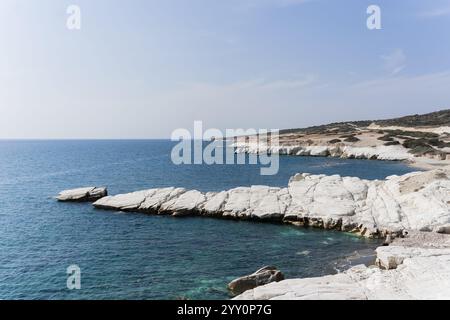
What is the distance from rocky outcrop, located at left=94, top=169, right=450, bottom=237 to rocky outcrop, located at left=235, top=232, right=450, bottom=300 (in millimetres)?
11291

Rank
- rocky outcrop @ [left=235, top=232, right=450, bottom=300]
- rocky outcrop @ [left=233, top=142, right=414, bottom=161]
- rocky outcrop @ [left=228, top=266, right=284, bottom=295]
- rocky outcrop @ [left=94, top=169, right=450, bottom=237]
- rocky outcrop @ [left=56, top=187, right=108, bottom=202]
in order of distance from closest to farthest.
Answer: rocky outcrop @ [left=235, top=232, right=450, bottom=300] → rocky outcrop @ [left=228, top=266, right=284, bottom=295] → rocky outcrop @ [left=94, top=169, right=450, bottom=237] → rocky outcrop @ [left=56, top=187, right=108, bottom=202] → rocky outcrop @ [left=233, top=142, right=414, bottom=161]

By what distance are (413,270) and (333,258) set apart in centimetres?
888

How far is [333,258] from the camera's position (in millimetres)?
31609

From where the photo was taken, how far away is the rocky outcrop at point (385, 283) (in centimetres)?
1988

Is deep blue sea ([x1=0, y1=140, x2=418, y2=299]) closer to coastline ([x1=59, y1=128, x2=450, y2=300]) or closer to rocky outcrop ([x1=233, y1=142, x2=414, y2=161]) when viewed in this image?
coastline ([x1=59, y1=128, x2=450, y2=300])

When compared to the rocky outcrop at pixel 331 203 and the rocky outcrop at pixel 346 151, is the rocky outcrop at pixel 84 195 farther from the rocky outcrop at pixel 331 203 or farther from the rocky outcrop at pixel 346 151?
the rocky outcrop at pixel 346 151

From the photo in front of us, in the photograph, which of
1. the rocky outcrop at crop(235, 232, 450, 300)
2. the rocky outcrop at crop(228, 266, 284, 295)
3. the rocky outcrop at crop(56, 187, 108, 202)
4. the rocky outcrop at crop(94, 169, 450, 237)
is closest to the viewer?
the rocky outcrop at crop(235, 232, 450, 300)

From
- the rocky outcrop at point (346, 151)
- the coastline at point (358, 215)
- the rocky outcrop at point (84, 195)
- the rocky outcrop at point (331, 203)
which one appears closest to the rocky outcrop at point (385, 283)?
the coastline at point (358, 215)

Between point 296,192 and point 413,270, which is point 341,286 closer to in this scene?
point 413,270

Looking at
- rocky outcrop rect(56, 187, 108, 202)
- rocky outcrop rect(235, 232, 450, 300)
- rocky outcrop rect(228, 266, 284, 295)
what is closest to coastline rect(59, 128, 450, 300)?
rocky outcrop rect(235, 232, 450, 300)

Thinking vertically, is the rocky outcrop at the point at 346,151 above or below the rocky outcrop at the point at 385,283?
above

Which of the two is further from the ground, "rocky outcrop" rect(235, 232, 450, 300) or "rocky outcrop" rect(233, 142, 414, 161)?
"rocky outcrop" rect(233, 142, 414, 161)

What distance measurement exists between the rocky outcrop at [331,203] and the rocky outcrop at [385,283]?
37.0 feet

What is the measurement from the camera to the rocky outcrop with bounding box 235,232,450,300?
65.2ft
